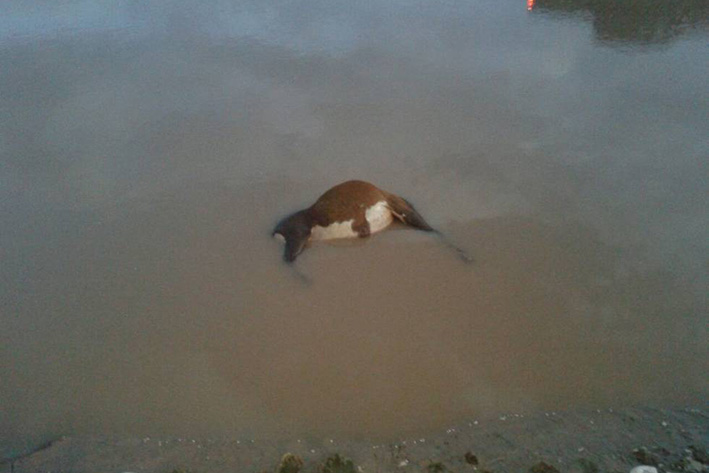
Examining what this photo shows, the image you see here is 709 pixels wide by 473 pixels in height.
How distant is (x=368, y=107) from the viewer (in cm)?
921

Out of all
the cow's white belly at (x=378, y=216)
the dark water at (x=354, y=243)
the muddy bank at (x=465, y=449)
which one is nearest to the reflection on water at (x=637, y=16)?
the dark water at (x=354, y=243)

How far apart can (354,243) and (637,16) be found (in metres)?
7.38

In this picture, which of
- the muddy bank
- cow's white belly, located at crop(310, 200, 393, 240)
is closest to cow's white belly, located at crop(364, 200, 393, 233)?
cow's white belly, located at crop(310, 200, 393, 240)

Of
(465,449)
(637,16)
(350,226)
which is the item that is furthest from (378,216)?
(637,16)

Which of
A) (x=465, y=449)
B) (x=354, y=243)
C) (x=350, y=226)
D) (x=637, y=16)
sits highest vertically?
(x=637, y=16)

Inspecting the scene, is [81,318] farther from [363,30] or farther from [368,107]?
[363,30]

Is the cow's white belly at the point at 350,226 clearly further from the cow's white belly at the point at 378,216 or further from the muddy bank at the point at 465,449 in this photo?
the muddy bank at the point at 465,449

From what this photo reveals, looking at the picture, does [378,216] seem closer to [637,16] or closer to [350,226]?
[350,226]

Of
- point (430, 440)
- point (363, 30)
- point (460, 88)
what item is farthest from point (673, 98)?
point (430, 440)

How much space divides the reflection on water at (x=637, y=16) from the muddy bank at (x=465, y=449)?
24.1 feet

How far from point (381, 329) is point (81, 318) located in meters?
2.76

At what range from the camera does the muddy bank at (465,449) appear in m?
4.68

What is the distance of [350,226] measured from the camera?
6949 mm

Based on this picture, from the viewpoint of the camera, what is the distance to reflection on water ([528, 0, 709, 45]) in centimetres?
1074
